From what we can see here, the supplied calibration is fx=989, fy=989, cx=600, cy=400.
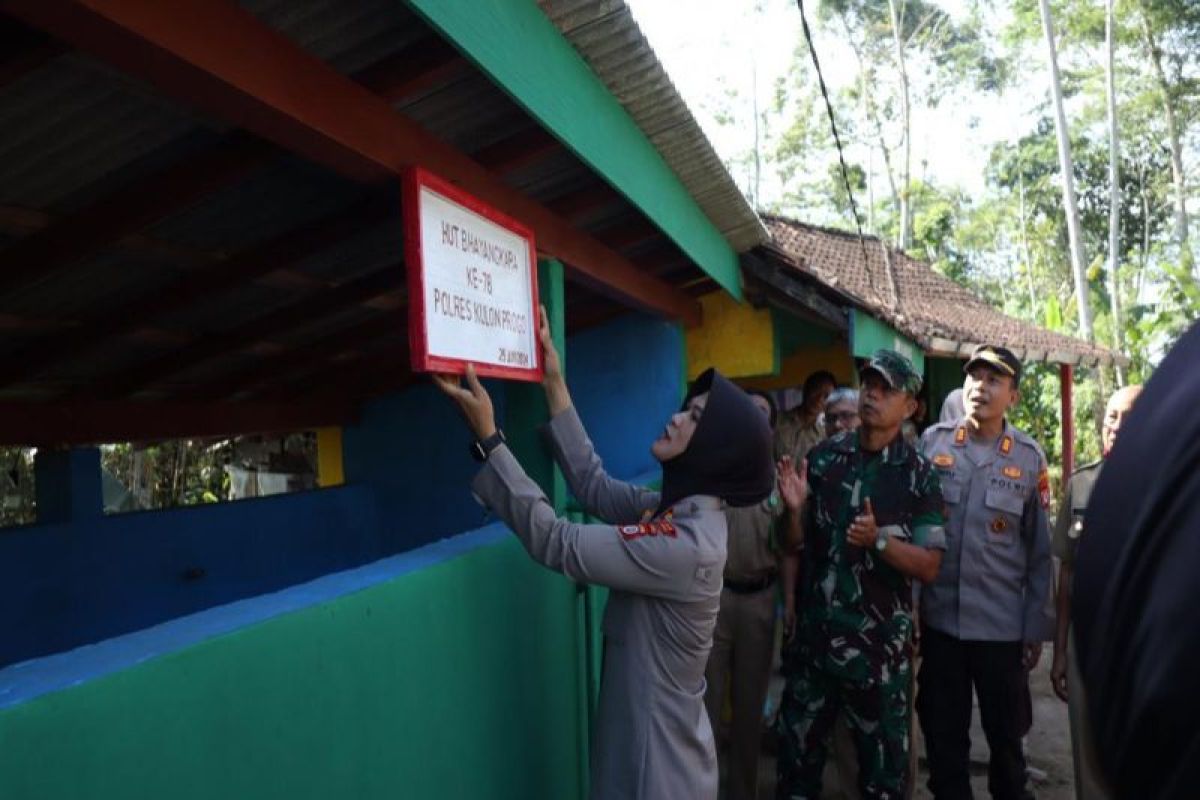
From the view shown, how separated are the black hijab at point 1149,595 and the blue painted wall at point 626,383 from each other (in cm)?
507

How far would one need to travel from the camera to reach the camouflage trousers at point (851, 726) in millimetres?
3578

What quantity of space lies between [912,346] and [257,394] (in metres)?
4.45

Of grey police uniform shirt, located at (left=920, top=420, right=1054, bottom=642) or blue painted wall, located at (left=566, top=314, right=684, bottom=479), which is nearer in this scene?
grey police uniform shirt, located at (left=920, top=420, right=1054, bottom=642)

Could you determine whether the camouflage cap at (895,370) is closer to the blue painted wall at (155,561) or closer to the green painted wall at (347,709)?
the green painted wall at (347,709)

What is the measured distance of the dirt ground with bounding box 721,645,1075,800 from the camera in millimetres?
5020

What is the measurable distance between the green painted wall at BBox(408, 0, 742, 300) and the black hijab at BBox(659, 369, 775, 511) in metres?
0.78

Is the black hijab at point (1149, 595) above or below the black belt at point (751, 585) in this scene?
above

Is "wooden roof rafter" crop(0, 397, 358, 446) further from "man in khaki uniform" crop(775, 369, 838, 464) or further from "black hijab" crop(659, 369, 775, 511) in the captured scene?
"black hijab" crop(659, 369, 775, 511)

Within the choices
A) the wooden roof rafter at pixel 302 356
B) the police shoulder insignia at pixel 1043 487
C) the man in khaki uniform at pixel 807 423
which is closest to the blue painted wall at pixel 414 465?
the wooden roof rafter at pixel 302 356

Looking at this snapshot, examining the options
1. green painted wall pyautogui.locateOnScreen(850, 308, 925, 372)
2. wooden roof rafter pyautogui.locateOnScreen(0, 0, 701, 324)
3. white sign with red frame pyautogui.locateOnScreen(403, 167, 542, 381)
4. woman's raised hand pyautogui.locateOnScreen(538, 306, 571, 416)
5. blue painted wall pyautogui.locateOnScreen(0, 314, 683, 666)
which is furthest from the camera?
green painted wall pyautogui.locateOnScreen(850, 308, 925, 372)

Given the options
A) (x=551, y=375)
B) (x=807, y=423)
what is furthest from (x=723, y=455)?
(x=807, y=423)

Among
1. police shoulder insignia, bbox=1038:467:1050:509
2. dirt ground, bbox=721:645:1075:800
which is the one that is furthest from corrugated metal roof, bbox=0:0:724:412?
dirt ground, bbox=721:645:1075:800

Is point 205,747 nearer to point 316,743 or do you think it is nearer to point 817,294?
point 316,743

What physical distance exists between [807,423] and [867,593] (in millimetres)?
3520
